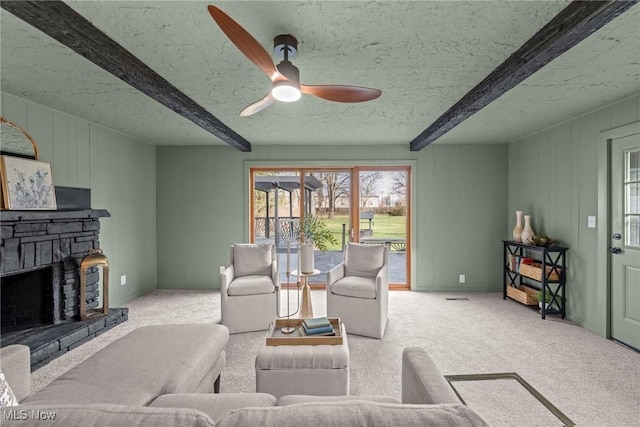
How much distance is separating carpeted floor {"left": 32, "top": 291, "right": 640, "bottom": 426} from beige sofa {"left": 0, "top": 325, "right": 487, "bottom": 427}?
740 mm

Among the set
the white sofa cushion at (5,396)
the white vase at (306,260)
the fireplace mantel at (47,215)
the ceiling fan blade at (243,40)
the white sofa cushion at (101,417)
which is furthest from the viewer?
the white vase at (306,260)

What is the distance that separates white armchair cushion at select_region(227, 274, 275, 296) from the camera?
3428mm

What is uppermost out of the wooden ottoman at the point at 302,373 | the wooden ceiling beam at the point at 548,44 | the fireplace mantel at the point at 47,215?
the wooden ceiling beam at the point at 548,44

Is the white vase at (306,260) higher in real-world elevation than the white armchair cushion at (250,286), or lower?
higher

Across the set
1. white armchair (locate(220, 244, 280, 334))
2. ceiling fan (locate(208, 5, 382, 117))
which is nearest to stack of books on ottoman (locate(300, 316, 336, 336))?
white armchair (locate(220, 244, 280, 334))

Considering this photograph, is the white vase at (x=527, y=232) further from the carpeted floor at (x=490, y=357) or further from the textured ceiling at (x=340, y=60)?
the textured ceiling at (x=340, y=60)

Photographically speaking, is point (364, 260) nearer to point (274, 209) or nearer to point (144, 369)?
point (274, 209)

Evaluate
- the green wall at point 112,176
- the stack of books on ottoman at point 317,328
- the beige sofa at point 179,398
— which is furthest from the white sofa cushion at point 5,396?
the green wall at point 112,176

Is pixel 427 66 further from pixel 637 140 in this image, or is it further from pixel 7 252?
pixel 7 252

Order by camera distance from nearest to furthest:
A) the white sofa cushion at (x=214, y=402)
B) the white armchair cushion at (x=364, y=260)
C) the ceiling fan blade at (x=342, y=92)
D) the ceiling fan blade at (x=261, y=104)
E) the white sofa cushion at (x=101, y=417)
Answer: the white sofa cushion at (x=101, y=417) < the white sofa cushion at (x=214, y=402) < the ceiling fan blade at (x=342, y=92) < the ceiling fan blade at (x=261, y=104) < the white armchair cushion at (x=364, y=260)

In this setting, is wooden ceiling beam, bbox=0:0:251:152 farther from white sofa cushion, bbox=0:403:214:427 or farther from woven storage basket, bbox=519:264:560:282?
woven storage basket, bbox=519:264:560:282

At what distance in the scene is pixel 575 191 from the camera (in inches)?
147

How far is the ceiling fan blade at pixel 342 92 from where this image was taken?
2.09m

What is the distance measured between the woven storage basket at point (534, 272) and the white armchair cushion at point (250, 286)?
125 inches
